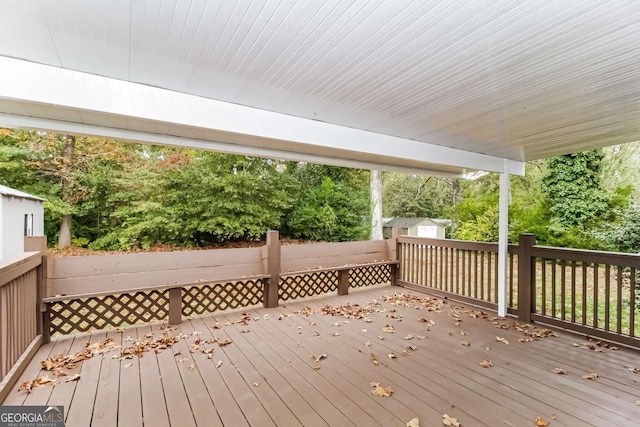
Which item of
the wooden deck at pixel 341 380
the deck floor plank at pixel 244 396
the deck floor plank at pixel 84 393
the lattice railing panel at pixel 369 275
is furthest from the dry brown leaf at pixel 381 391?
the lattice railing panel at pixel 369 275

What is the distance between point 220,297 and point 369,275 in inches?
116

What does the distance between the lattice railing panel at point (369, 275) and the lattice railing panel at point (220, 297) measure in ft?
6.21

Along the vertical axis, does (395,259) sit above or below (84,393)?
above

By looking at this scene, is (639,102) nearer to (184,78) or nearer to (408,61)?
(408,61)

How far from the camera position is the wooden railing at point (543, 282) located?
358 cm

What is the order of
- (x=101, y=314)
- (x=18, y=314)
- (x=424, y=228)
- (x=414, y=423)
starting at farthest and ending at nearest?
1. (x=424, y=228)
2. (x=101, y=314)
3. (x=18, y=314)
4. (x=414, y=423)

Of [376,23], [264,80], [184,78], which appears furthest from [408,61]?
[184,78]

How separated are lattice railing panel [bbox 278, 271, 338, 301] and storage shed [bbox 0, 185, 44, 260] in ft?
17.3

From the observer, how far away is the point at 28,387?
2.51 meters

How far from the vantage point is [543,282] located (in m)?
4.05

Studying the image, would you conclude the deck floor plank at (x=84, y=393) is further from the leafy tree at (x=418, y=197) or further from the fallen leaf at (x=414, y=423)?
the leafy tree at (x=418, y=197)

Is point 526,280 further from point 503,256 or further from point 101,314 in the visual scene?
point 101,314

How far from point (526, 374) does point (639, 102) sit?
259 centimetres
